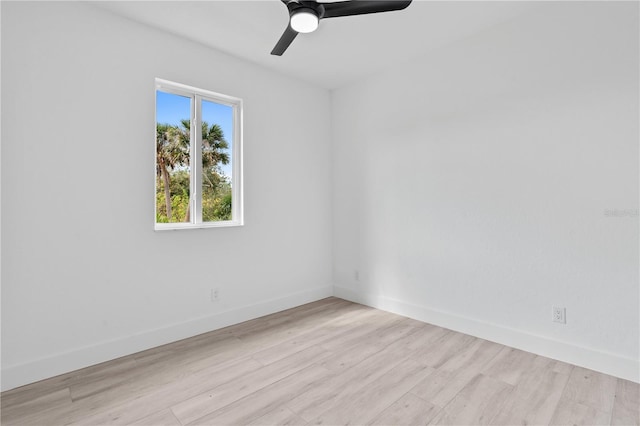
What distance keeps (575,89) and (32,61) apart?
3672mm

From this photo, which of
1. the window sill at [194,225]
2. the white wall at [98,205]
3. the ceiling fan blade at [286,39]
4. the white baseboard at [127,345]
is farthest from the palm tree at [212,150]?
the white baseboard at [127,345]

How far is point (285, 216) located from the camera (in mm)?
3596

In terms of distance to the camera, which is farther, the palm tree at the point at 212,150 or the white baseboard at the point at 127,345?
the palm tree at the point at 212,150

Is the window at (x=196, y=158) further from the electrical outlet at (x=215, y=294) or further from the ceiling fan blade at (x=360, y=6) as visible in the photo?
the ceiling fan blade at (x=360, y=6)

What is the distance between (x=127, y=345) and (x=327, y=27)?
294 cm

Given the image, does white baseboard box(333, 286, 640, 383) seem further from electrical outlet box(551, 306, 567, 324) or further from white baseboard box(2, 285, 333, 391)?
white baseboard box(2, 285, 333, 391)

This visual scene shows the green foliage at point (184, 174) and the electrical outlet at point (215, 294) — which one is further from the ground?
the green foliage at point (184, 174)

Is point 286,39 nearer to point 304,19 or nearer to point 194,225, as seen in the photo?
point 304,19

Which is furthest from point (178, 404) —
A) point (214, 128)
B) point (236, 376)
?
point (214, 128)

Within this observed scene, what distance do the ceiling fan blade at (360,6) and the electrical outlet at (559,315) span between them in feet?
7.58

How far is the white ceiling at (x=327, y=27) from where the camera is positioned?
7.80 ft

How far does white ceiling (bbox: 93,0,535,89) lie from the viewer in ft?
7.80

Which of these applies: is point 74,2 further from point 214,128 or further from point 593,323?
point 593,323

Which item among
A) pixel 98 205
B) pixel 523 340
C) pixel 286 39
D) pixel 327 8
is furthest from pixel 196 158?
pixel 523 340
